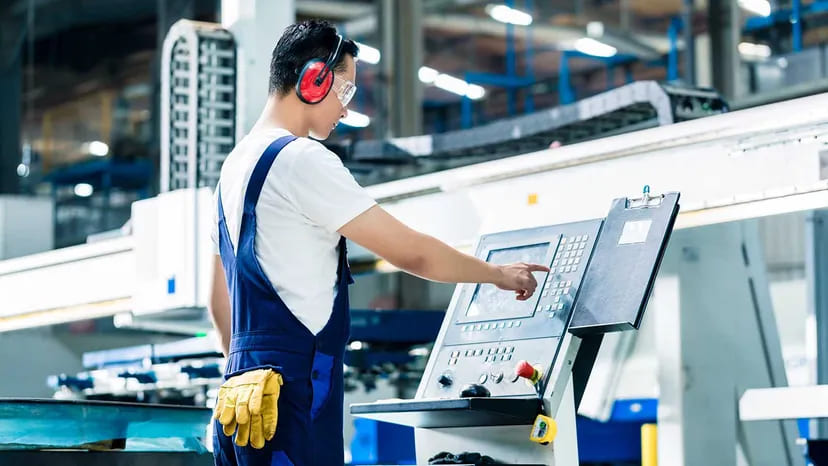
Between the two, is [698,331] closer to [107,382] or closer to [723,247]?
[723,247]

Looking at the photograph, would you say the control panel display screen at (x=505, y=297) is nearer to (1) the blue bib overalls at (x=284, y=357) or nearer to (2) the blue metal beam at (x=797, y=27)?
(1) the blue bib overalls at (x=284, y=357)

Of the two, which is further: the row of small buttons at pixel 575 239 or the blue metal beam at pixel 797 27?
the blue metal beam at pixel 797 27

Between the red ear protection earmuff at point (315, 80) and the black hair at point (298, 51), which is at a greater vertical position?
the black hair at point (298, 51)

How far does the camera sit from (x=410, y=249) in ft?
8.19

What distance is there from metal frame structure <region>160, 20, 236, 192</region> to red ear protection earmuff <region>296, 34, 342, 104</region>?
2.06 m

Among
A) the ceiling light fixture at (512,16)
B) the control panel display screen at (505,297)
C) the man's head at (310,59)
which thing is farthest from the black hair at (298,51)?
the ceiling light fixture at (512,16)

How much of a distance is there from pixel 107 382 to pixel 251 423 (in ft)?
13.9

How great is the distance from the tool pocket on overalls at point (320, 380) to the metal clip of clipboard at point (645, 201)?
2.82 feet

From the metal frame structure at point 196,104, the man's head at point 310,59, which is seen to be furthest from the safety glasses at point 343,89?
the metal frame structure at point 196,104

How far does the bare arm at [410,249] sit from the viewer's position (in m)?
2.46

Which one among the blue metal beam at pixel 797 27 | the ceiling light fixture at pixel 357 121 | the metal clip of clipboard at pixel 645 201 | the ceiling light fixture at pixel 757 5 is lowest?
the metal clip of clipboard at pixel 645 201

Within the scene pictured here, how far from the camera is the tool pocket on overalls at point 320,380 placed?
2.41 m

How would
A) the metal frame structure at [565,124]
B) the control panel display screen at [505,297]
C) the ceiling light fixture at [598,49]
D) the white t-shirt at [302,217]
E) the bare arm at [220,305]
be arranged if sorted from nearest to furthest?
1. the white t-shirt at [302,217]
2. the bare arm at [220,305]
3. the control panel display screen at [505,297]
4. the metal frame structure at [565,124]
5. the ceiling light fixture at [598,49]

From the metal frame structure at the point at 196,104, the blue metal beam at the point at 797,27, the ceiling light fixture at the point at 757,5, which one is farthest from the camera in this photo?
the ceiling light fixture at the point at 757,5
